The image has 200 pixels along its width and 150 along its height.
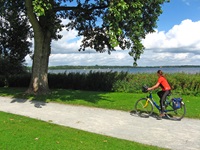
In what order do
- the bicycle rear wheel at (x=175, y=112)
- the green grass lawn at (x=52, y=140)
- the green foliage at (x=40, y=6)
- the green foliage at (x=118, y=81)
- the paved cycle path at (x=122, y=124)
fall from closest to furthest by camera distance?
the green grass lawn at (x=52, y=140), the paved cycle path at (x=122, y=124), the bicycle rear wheel at (x=175, y=112), the green foliage at (x=40, y=6), the green foliage at (x=118, y=81)

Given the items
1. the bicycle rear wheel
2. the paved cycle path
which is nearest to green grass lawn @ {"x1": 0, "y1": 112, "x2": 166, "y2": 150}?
the paved cycle path

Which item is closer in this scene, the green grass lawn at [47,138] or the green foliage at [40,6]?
the green grass lawn at [47,138]

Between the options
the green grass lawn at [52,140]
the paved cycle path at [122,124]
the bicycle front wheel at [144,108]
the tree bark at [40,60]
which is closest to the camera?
the green grass lawn at [52,140]

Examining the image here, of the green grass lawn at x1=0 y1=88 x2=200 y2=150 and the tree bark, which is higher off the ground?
the tree bark

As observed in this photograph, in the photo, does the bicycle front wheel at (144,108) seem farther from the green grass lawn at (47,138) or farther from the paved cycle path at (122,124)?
the green grass lawn at (47,138)

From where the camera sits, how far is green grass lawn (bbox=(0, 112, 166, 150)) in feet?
21.4

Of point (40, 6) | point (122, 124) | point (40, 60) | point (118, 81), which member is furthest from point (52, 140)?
point (118, 81)

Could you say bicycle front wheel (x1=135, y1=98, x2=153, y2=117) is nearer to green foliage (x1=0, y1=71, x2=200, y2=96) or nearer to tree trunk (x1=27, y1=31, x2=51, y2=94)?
green foliage (x1=0, y1=71, x2=200, y2=96)

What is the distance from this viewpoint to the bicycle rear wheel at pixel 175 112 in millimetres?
10477

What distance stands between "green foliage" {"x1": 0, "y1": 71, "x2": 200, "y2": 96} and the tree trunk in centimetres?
561

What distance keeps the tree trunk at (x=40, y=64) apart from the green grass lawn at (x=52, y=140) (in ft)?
30.4

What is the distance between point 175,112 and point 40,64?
10.1 m

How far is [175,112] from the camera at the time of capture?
35.4 ft

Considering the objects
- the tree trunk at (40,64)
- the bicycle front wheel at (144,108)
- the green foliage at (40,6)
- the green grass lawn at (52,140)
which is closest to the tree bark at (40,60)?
the tree trunk at (40,64)
